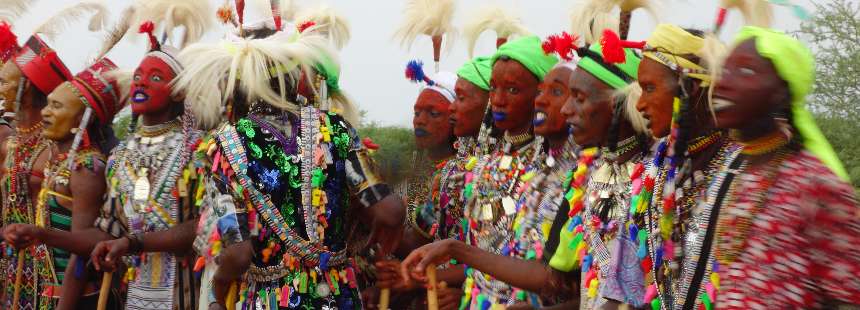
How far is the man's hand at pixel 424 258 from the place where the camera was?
4059 mm

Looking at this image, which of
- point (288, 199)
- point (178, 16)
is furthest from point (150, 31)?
point (288, 199)

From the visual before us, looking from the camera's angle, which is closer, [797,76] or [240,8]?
[797,76]

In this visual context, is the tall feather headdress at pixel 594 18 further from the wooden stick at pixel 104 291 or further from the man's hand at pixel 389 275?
the wooden stick at pixel 104 291

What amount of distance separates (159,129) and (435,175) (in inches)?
68.8

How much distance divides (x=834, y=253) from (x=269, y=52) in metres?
2.91

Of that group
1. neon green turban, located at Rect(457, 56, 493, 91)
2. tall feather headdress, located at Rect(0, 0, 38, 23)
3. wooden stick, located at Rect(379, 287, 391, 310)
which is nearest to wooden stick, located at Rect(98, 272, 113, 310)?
wooden stick, located at Rect(379, 287, 391, 310)

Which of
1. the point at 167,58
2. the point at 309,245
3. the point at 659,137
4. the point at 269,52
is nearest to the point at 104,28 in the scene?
the point at 167,58

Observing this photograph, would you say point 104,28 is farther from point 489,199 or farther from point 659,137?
point 659,137

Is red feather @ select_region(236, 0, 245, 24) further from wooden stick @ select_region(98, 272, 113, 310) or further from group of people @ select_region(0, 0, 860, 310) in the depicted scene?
wooden stick @ select_region(98, 272, 113, 310)

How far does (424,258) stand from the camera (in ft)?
13.4

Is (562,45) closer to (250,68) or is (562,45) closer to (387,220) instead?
(387,220)

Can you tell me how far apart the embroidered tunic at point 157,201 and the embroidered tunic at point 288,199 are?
93cm

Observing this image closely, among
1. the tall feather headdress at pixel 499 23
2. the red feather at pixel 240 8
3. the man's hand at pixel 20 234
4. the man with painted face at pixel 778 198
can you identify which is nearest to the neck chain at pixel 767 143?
the man with painted face at pixel 778 198

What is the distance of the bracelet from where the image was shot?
222 inches
